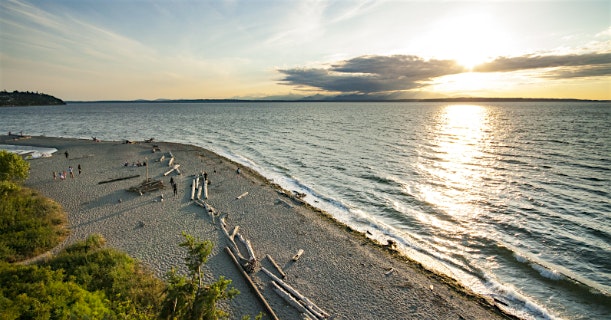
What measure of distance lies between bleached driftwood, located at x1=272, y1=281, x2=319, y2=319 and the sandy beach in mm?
229

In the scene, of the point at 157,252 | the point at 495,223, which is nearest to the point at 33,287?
the point at 157,252

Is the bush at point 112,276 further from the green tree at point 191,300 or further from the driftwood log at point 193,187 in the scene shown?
the driftwood log at point 193,187

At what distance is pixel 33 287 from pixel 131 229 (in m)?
13.5

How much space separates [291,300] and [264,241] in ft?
23.2

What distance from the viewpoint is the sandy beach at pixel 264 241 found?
15711 millimetres

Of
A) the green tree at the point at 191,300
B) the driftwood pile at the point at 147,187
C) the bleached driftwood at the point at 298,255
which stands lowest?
the bleached driftwood at the point at 298,255

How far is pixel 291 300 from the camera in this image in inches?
599

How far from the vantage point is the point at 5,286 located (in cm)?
1016

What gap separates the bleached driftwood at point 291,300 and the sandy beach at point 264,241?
0.23 metres

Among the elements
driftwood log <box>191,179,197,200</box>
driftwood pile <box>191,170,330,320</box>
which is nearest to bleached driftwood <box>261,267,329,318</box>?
driftwood pile <box>191,170,330,320</box>

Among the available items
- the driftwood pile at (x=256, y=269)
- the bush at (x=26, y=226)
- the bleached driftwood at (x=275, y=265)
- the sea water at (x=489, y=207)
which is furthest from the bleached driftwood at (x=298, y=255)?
the bush at (x=26, y=226)

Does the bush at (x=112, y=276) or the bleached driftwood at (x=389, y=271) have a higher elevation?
the bush at (x=112, y=276)

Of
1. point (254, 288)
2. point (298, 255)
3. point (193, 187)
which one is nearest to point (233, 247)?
point (298, 255)

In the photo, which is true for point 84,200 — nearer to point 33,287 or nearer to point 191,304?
point 33,287
